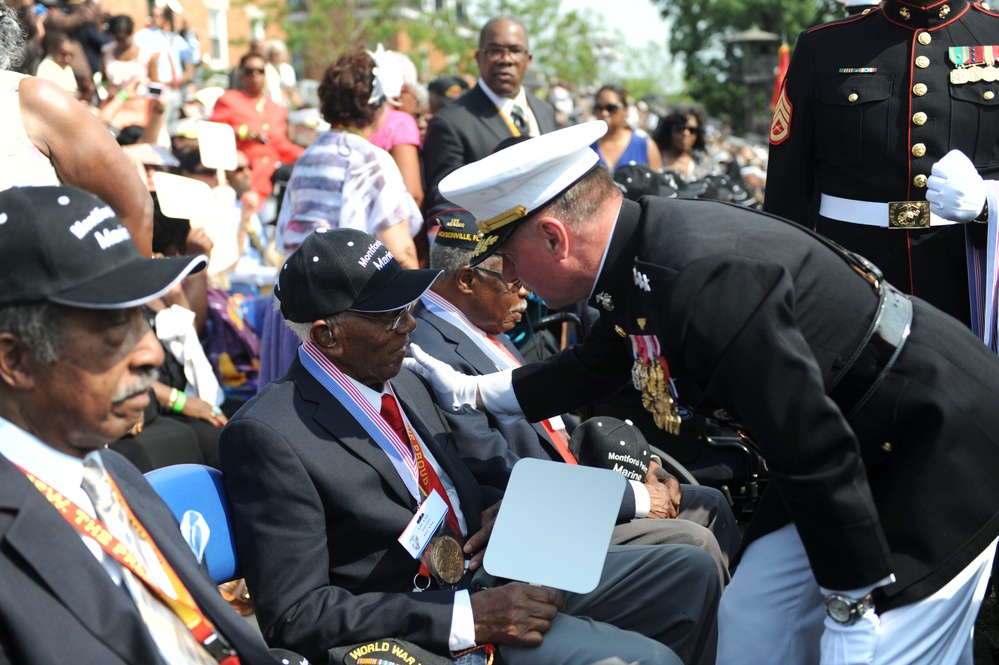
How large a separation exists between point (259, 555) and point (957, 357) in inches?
→ 70.8

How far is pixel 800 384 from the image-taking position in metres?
2.27

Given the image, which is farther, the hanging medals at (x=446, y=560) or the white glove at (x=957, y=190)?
the white glove at (x=957, y=190)

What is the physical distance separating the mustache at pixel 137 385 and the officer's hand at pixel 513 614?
1155mm

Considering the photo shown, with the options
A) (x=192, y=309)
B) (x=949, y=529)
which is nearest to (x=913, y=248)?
(x=949, y=529)

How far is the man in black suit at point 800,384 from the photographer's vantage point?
231 cm

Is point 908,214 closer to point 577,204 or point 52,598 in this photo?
point 577,204

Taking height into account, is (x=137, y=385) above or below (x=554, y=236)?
below

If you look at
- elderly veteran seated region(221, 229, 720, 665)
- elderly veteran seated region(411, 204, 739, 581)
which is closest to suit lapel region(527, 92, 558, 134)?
elderly veteran seated region(411, 204, 739, 581)

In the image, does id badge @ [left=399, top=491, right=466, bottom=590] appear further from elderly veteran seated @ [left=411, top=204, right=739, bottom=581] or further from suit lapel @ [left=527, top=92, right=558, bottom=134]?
suit lapel @ [left=527, top=92, right=558, bottom=134]

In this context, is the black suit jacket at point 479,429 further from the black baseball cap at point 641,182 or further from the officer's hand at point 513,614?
the black baseball cap at point 641,182

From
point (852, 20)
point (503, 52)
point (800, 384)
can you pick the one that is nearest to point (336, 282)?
point (800, 384)

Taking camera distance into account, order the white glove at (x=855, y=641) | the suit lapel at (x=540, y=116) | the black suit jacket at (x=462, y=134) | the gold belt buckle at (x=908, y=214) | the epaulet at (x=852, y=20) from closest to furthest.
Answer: the white glove at (x=855, y=641)
the gold belt buckle at (x=908, y=214)
the epaulet at (x=852, y=20)
the black suit jacket at (x=462, y=134)
the suit lapel at (x=540, y=116)

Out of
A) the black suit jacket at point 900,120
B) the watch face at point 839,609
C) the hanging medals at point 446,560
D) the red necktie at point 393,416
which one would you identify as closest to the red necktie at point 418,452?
the red necktie at point 393,416

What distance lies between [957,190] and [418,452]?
190cm
